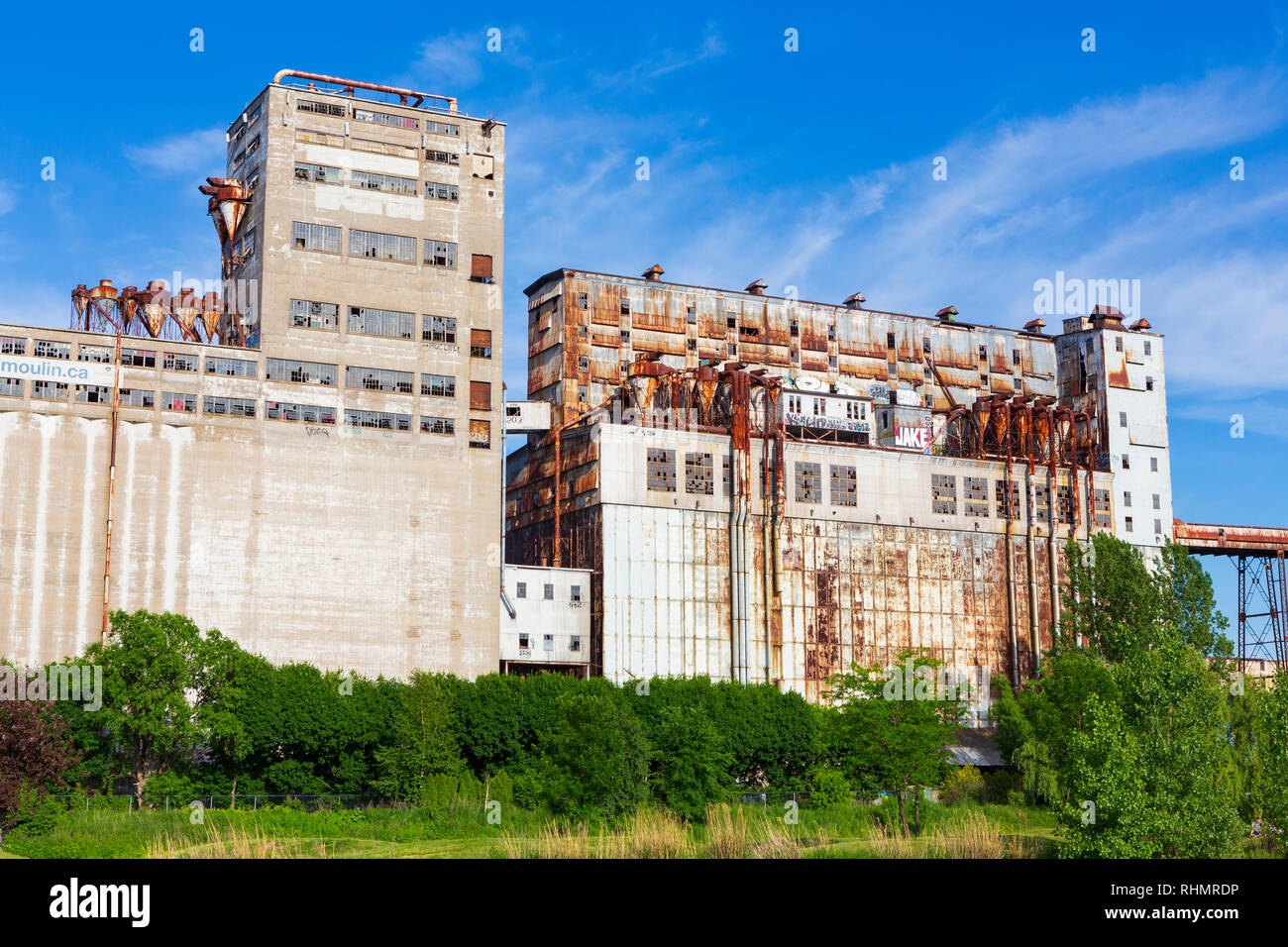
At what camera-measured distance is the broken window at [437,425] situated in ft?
329

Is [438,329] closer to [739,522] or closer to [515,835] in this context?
[739,522]

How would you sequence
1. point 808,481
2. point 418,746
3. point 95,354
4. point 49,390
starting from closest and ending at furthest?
point 418,746
point 49,390
point 95,354
point 808,481

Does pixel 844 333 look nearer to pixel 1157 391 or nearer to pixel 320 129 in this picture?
pixel 1157 391

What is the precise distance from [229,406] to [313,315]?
9.31 metres

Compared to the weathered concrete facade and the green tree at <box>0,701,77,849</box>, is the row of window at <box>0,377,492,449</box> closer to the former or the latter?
the weathered concrete facade

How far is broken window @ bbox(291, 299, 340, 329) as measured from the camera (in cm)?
9869

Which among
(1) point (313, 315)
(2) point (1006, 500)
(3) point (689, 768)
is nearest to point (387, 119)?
(1) point (313, 315)

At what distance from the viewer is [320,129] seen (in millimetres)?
101938

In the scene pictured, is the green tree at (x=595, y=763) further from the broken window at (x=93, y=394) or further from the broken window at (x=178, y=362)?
the broken window at (x=93, y=394)

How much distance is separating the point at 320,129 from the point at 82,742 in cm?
4857

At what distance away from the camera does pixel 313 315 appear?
9925cm

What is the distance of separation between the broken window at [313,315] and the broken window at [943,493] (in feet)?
166

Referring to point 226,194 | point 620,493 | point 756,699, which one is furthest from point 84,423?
point 756,699

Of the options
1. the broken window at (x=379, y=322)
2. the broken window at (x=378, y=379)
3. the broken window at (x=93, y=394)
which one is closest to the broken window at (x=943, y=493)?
the broken window at (x=378, y=379)
